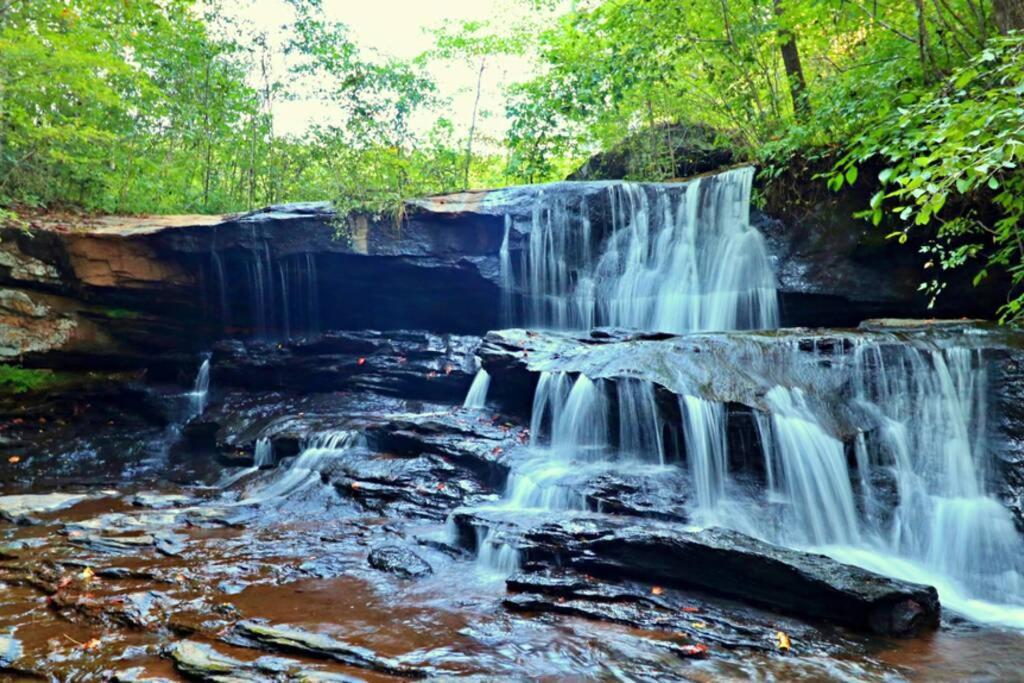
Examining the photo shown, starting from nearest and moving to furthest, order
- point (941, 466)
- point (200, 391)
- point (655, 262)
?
point (941, 466)
point (655, 262)
point (200, 391)

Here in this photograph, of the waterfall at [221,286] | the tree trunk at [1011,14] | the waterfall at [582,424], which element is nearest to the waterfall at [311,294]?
the waterfall at [221,286]

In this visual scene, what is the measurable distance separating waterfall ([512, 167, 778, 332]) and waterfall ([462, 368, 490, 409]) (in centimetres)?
242

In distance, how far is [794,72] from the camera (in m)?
11.4

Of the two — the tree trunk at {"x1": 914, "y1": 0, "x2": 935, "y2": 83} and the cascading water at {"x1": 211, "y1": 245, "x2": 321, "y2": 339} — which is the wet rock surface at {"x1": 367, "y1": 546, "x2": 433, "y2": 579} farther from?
the tree trunk at {"x1": 914, "y1": 0, "x2": 935, "y2": 83}

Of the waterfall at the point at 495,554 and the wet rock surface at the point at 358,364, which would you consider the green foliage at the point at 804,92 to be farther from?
the wet rock surface at the point at 358,364

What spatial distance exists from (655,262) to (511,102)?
6.92 metres

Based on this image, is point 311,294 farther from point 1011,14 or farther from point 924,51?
point 1011,14

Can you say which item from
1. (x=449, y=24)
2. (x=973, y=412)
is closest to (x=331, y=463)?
(x=973, y=412)

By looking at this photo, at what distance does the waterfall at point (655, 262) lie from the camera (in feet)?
33.1

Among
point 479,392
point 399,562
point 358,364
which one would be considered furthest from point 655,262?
point 399,562

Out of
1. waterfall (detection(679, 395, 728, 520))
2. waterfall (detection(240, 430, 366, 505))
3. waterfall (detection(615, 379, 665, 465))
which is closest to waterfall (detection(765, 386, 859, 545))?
waterfall (detection(679, 395, 728, 520))

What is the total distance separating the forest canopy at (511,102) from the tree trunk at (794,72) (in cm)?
4

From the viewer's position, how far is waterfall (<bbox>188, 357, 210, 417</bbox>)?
39.3 feet

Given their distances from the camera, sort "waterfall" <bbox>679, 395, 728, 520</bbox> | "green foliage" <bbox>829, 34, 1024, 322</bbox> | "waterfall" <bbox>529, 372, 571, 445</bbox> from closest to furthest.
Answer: "green foliage" <bbox>829, 34, 1024, 322</bbox> → "waterfall" <bbox>679, 395, 728, 520</bbox> → "waterfall" <bbox>529, 372, 571, 445</bbox>
